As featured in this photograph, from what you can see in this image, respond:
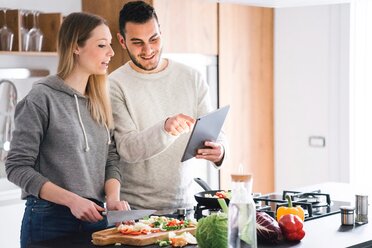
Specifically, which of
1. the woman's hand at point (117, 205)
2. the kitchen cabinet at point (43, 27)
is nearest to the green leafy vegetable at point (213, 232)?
the woman's hand at point (117, 205)

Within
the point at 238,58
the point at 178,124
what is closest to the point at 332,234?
the point at 178,124

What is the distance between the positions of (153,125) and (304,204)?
0.73 metres

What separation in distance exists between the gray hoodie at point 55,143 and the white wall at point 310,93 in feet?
9.33

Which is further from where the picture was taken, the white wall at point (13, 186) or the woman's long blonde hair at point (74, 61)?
the white wall at point (13, 186)

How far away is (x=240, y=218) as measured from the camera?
2.22 meters

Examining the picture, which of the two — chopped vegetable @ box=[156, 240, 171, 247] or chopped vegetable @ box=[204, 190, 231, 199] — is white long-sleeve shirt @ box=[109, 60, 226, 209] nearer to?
chopped vegetable @ box=[204, 190, 231, 199]

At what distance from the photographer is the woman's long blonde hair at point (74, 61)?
2.83m

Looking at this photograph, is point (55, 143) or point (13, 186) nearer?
point (55, 143)

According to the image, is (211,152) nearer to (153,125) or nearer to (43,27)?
(153,125)

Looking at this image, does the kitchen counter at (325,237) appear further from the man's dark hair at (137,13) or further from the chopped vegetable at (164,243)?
the man's dark hair at (137,13)

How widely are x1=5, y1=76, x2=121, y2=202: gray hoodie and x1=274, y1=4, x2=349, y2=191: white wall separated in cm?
284

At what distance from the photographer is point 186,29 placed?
4875 mm

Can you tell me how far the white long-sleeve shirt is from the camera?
10.4 ft

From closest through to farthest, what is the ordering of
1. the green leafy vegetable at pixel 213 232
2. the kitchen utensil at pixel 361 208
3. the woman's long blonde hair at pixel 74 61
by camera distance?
the green leafy vegetable at pixel 213 232, the woman's long blonde hair at pixel 74 61, the kitchen utensil at pixel 361 208
